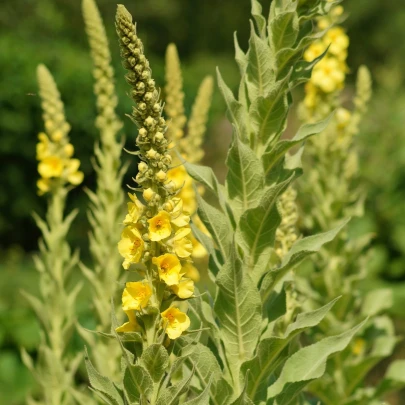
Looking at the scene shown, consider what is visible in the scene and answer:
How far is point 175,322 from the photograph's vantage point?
142 cm

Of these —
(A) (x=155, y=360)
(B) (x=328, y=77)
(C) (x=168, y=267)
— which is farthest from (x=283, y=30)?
(B) (x=328, y=77)

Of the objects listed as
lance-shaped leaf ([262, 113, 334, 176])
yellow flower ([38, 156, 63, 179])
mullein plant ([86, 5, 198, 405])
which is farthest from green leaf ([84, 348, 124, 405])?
yellow flower ([38, 156, 63, 179])

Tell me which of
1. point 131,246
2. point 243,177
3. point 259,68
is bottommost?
point 131,246

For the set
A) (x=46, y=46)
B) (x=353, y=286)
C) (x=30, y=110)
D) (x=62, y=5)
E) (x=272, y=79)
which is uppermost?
(x=62, y=5)

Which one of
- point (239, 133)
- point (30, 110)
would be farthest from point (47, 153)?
point (30, 110)

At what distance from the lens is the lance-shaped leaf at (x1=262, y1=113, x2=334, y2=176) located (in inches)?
67.1

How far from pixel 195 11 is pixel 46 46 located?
940 centimetres

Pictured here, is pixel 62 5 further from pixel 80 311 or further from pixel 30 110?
pixel 80 311

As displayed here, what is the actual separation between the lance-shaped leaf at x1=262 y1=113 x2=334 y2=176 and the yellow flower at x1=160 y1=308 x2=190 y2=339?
503 mm

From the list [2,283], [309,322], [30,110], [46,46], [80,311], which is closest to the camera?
[309,322]

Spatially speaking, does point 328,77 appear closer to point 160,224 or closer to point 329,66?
point 329,66

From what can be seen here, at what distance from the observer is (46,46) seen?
959 centimetres

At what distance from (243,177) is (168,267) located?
40 centimetres

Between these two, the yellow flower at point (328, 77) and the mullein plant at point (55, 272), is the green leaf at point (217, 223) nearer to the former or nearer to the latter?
the mullein plant at point (55, 272)
